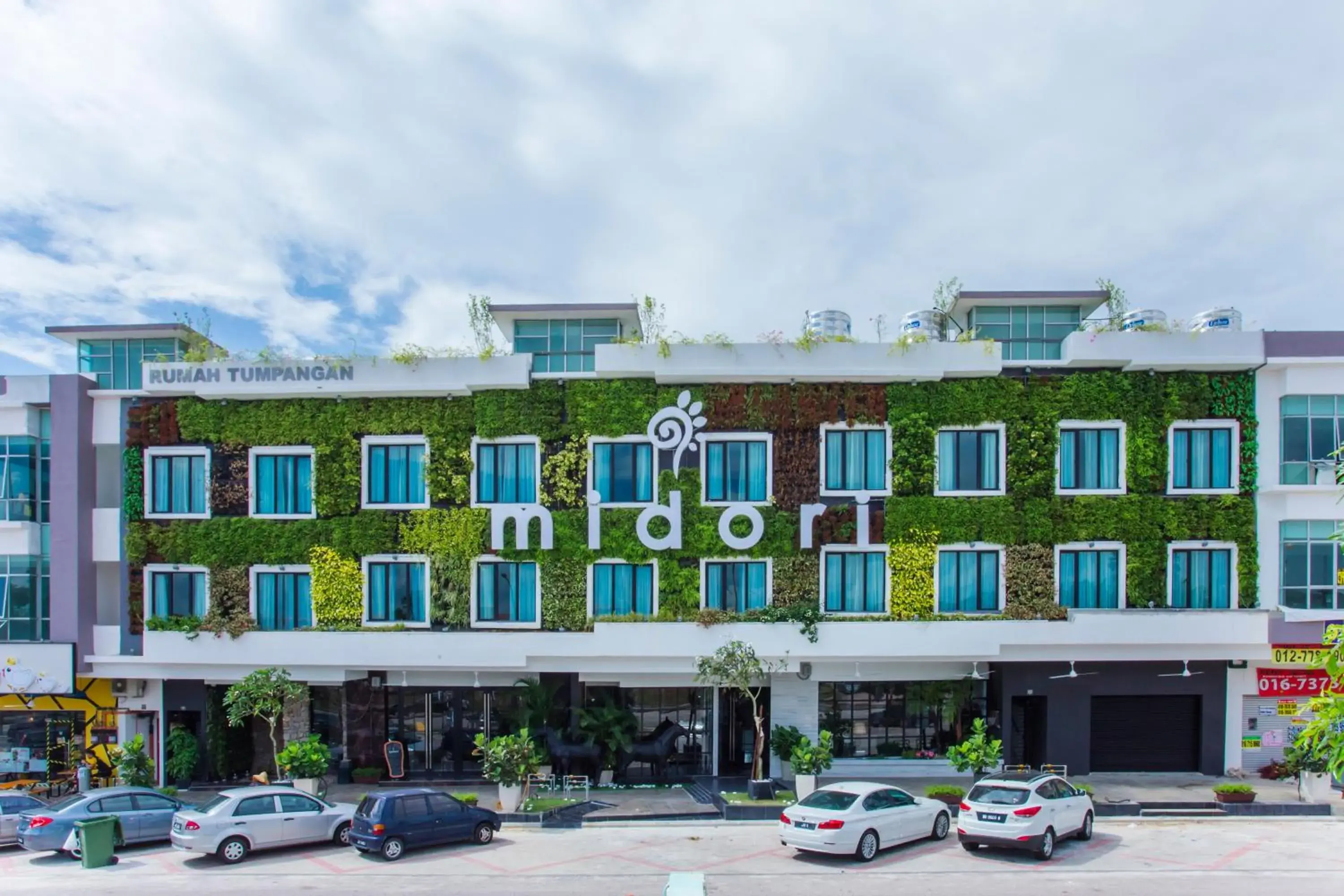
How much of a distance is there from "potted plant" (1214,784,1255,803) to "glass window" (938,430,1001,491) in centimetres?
926

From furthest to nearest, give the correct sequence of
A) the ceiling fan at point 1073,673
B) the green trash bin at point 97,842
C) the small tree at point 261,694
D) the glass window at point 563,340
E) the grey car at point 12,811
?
the glass window at point 563,340
the ceiling fan at point 1073,673
the small tree at point 261,694
the grey car at point 12,811
the green trash bin at point 97,842

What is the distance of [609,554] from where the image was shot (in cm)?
2612

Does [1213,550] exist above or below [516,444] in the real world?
below

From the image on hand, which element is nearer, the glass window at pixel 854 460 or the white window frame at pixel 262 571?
the glass window at pixel 854 460

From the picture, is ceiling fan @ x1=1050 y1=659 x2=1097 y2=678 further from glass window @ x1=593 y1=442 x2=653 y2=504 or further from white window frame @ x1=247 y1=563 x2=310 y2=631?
white window frame @ x1=247 y1=563 x2=310 y2=631

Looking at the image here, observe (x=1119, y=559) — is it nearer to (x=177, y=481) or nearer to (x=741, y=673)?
(x=741, y=673)

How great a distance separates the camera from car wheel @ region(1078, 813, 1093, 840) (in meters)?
19.8

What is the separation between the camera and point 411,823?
746 inches

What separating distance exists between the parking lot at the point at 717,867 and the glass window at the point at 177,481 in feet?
32.2

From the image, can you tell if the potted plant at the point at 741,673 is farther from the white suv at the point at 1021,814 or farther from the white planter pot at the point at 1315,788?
the white planter pot at the point at 1315,788

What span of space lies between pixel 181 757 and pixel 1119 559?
27.6 metres

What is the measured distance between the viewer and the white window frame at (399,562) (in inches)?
1038

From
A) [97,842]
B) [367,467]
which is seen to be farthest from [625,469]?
[97,842]

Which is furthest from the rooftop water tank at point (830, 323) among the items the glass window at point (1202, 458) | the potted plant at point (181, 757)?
the potted plant at point (181, 757)
